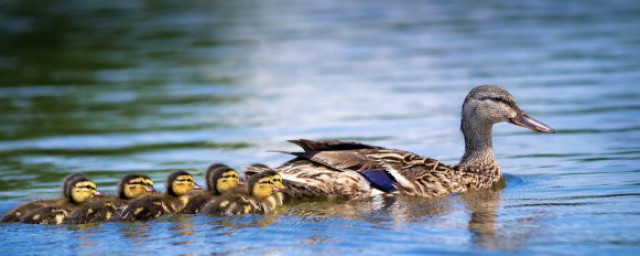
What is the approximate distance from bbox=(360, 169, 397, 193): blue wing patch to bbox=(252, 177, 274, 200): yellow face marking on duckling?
81cm

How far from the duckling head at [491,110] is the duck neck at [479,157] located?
2 centimetres

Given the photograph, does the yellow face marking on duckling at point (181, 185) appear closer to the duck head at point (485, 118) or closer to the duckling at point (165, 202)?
the duckling at point (165, 202)

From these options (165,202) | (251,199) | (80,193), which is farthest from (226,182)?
(80,193)

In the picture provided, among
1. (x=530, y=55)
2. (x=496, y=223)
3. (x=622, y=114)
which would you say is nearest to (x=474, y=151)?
(x=496, y=223)

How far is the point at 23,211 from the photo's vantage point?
9062 millimetres

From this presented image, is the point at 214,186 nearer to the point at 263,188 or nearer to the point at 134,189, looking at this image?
the point at 263,188

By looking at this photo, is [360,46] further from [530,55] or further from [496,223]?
[496,223]

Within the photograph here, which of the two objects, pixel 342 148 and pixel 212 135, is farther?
pixel 212 135

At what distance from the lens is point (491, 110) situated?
1059 centimetres

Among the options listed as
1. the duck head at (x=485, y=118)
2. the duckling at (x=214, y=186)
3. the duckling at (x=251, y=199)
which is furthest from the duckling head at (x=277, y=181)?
the duck head at (x=485, y=118)

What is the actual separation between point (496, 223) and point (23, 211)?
3.21m

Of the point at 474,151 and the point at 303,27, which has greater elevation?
the point at 303,27

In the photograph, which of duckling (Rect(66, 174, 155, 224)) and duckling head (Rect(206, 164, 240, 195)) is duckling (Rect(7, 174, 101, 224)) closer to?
duckling (Rect(66, 174, 155, 224))

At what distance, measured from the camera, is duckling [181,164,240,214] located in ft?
30.2
